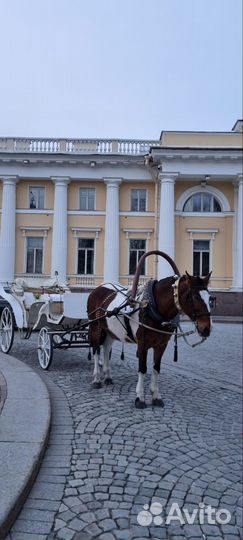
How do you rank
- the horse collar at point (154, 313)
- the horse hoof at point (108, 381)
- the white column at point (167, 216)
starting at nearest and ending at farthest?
the horse collar at point (154, 313)
the horse hoof at point (108, 381)
the white column at point (167, 216)

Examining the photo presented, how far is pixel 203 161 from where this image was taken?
27.8 m

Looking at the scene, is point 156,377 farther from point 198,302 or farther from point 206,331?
point 198,302

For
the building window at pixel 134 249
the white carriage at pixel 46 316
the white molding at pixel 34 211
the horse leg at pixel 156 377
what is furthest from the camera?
the building window at pixel 134 249

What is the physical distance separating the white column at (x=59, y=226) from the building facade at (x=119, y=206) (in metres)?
0.06

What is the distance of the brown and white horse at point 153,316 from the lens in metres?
4.80

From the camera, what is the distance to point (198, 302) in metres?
4.77

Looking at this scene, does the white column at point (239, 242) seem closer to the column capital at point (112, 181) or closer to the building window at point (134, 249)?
the building window at point (134, 249)

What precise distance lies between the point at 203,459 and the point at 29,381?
270cm

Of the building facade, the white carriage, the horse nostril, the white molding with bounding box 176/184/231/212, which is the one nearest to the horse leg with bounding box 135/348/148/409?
the horse nostril

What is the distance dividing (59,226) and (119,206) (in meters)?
4.02

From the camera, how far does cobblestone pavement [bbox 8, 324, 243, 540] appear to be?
2.91m

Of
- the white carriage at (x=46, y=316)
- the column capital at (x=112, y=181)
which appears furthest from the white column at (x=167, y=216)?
the white carriage at (x=46, y=316)

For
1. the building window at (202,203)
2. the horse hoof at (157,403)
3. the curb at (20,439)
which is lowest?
the horse hoof at (157,403)

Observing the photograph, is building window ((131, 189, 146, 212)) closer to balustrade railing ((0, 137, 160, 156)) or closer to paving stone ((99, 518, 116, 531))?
balustrade railing ((0, 137, 160, 156))
